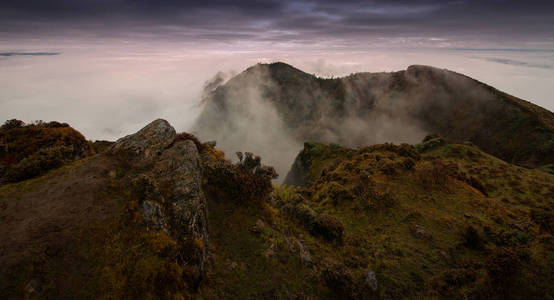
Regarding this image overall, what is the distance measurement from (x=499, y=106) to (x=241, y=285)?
318 ft

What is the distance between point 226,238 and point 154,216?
13.5 ft

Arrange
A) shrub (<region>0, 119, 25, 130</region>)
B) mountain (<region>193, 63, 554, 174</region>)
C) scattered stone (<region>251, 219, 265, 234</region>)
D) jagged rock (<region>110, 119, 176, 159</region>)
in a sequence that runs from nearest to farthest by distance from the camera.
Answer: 1. scattered stone (<region>251, 219, 265, 234</region>)
2. jagged rock (<region>110, 119, 176, 159</region>)
3. shrub (<region>0, 119, 25, 130</region>)
4. mountain (<region>193, 63, 554, 174</region>)

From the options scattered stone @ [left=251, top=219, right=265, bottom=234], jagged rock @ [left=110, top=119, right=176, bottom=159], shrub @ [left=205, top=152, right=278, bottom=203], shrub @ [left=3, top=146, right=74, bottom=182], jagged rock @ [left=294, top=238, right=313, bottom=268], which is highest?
jagged rock @ [left=110, top=119, right=176, bottom=159]

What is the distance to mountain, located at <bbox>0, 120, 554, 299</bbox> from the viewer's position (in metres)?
7.15

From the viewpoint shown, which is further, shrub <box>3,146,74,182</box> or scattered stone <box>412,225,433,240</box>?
scattered stone <box>412,225,433,240</box>

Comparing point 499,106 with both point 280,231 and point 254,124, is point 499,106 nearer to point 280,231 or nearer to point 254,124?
point 280,231

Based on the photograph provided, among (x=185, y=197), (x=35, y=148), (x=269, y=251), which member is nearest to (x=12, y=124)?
(x=35, y=148)

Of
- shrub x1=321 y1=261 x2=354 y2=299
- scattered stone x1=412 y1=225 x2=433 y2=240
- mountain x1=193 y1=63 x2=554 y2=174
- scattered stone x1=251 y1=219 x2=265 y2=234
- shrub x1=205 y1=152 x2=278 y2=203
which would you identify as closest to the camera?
shrub x1=321 y1=261 x2=354 y2=299

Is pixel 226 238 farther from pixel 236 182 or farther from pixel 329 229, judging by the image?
pixel 329 229

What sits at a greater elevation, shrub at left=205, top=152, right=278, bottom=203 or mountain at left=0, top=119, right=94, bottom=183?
mountain at left=0, top=119, right=94, bottom=183

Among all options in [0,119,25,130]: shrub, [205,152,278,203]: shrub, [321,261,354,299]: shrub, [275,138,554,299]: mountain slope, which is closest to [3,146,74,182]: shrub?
[0,119,25,130]: shrub

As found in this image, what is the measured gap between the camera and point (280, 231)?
13352mm

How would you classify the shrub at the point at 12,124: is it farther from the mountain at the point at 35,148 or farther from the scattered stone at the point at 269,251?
the scattered stone at the point at 269,251

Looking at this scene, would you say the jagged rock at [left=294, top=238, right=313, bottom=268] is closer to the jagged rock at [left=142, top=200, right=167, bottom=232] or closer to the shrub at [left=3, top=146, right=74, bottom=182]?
the jagged rock at [left=142, top=200, right=167, bottom=232]
